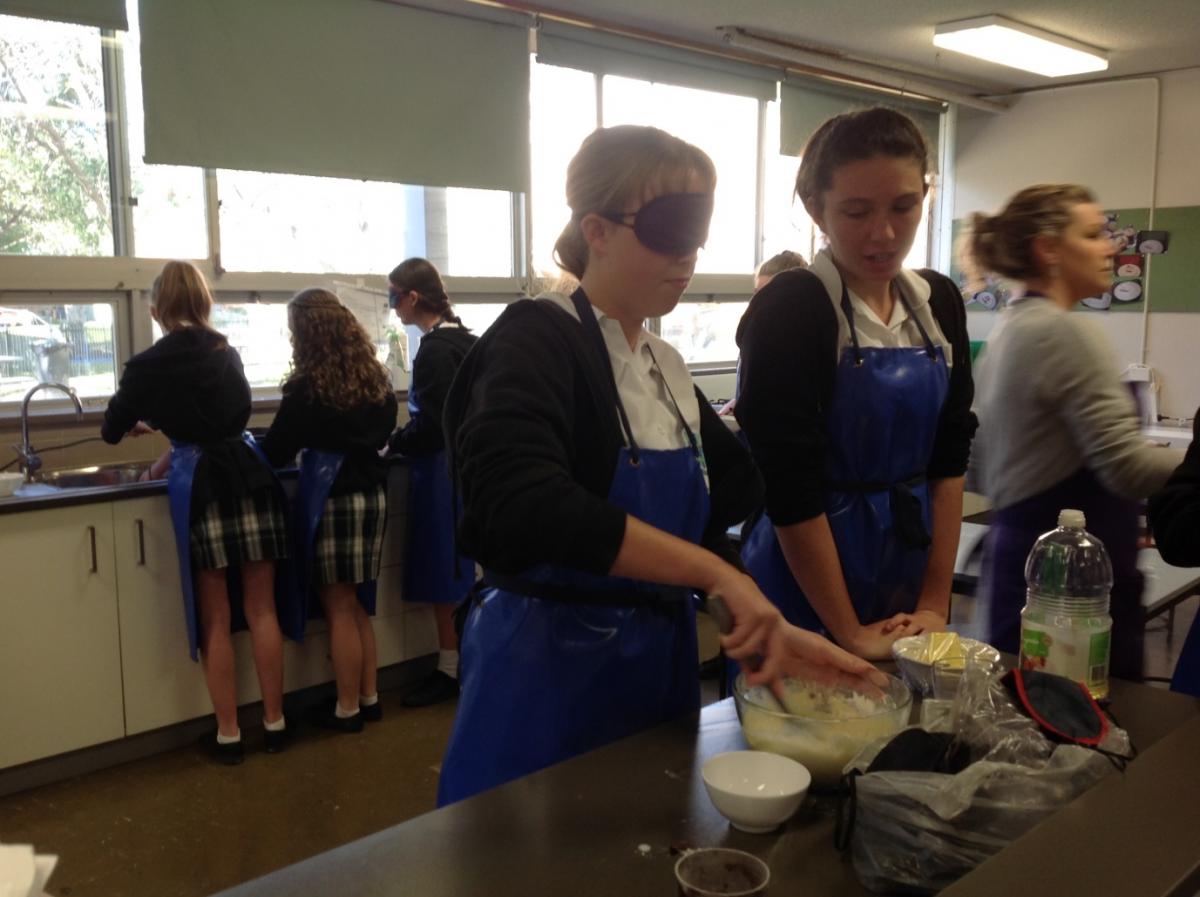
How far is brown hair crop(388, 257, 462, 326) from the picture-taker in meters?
3.63

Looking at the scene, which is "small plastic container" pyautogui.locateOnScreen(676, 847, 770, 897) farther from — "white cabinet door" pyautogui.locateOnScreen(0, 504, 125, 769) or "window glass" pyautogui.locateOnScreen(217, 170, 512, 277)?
"window glass" pyautogui.locateOnScreen(217, 170, 512, 277)

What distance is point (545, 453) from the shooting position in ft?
3.59

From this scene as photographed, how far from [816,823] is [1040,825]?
8.2 inches

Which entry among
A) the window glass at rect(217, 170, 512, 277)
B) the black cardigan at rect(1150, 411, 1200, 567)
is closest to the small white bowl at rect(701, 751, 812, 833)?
the black cardigan at rect(1150, 411, 1200, 567)

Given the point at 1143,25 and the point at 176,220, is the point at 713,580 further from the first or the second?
the point at 1143,25

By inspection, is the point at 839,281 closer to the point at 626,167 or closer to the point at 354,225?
the point at 626,167

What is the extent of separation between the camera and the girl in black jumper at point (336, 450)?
328 cm

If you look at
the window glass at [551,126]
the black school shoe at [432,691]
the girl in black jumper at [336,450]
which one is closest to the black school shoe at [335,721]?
the girl in black jumper at [336,450]

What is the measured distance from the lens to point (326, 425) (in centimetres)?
327

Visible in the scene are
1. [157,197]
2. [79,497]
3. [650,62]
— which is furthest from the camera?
[650,62]

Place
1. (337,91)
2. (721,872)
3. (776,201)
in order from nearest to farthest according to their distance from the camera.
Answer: (721,872) < (337,91) < (776,201)

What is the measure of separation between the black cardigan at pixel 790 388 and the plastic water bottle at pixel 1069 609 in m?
0.34

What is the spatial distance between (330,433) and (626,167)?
2190 mm

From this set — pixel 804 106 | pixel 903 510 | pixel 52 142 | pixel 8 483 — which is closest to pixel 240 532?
pixel 8 483
